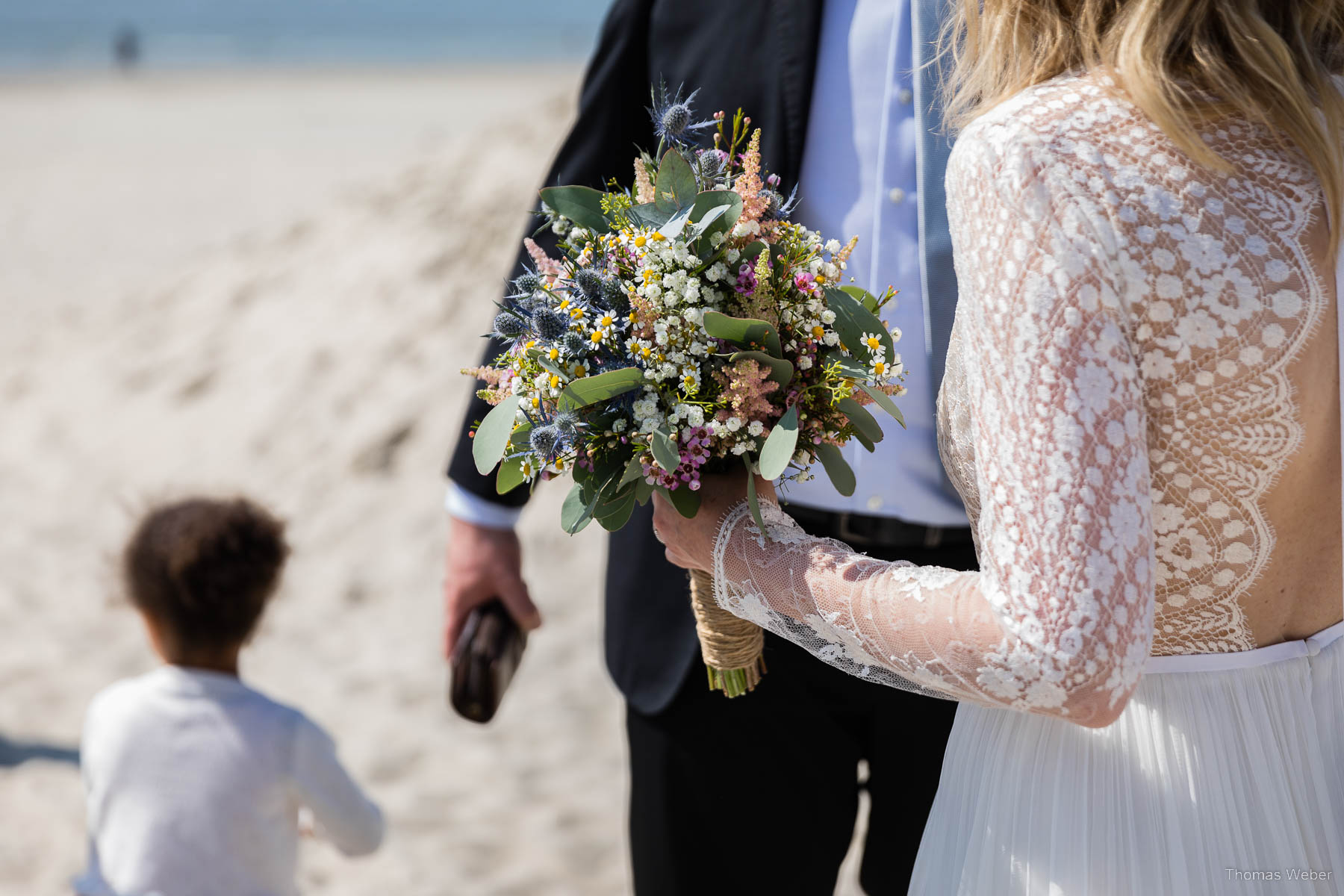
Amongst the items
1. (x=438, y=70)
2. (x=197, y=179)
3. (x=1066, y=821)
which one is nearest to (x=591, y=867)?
(x=1066, y=821)

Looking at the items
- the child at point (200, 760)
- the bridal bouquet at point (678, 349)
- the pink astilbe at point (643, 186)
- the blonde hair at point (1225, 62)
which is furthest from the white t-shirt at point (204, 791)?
the blonde hair at point (1225, 62)

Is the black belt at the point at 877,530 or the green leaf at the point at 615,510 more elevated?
the green leaf at the point at 615,510

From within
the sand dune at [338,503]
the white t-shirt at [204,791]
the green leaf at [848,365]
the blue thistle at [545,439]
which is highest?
the green leaf at [848,365]

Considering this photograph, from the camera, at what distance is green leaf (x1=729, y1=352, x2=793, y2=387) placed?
141cm

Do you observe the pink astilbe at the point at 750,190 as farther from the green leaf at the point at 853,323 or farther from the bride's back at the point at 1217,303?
the bride's back at the point at 1217,303

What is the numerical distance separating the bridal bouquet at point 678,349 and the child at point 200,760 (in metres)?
1.20

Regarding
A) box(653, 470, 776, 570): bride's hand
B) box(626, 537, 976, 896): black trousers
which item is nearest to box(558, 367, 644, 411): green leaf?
box(653, 470, 776, 570): bride's hand

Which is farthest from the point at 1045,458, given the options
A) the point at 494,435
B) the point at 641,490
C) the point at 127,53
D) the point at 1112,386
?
the point at 127,53

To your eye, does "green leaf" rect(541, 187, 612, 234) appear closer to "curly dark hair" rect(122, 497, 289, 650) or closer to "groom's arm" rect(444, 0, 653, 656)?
"groom's arm" rect(444, 0, 653, 656)

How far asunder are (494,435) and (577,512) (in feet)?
0.50

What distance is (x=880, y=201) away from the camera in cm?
215

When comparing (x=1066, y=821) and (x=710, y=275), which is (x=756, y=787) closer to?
(x=1066, y=821)

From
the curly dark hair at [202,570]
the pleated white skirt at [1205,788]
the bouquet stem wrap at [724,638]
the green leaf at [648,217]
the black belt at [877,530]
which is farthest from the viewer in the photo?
the curly dark hair at [202,570]

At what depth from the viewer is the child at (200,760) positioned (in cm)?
239
